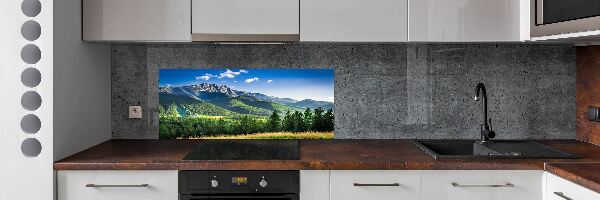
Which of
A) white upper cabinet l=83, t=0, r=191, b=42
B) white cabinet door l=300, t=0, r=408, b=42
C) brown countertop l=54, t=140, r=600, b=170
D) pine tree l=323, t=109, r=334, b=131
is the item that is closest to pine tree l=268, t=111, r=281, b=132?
pine tree l=323, t=109, r=334, b=131

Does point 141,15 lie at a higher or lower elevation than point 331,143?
higher

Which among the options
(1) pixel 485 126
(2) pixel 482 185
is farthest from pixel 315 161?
(1) pixel 485 126

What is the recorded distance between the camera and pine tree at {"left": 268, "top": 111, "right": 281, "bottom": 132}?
10.6ft

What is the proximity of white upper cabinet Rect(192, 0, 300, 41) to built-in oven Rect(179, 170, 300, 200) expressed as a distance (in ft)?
2.19

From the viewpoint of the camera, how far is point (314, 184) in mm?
2459

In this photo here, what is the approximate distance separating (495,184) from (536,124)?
0.89m

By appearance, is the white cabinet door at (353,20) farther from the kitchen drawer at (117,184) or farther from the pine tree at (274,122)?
the kitchen drawer at (117,184)

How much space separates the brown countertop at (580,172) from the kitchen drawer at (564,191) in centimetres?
2

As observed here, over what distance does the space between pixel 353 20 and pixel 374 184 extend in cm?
78

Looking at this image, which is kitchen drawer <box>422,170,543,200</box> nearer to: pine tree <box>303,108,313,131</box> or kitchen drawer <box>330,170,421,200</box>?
kitchen drawer <box>330,170,421,200</box>

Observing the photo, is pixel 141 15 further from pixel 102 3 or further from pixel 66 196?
pixel 66 196
